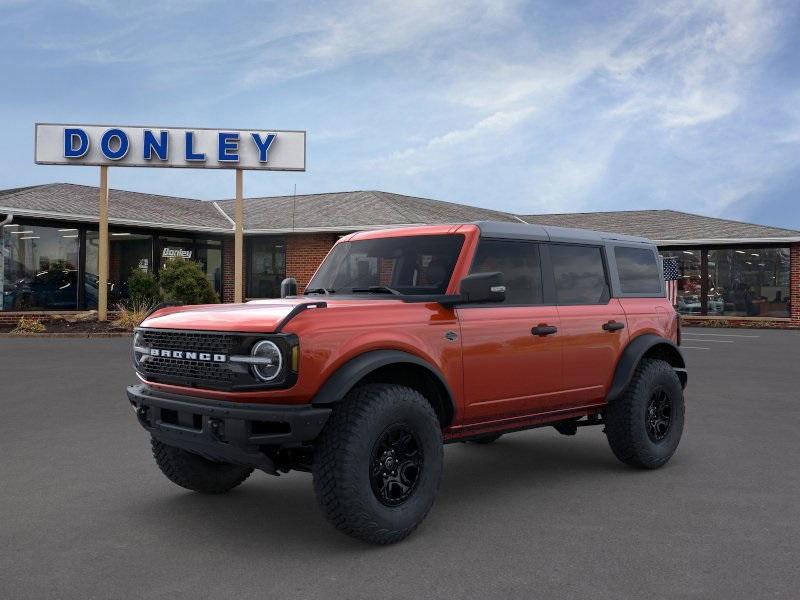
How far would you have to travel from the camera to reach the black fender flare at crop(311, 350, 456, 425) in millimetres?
4211

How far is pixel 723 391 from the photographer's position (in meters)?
10.9

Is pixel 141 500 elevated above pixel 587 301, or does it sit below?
below

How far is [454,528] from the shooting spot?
4762 millimetres

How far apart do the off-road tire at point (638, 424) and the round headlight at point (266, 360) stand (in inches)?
124

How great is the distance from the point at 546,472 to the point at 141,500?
3.15 metres

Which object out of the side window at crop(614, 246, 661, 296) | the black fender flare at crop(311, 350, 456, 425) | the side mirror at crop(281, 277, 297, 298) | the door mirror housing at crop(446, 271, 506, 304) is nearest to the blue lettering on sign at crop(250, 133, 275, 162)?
the side mirror at crop(281, 277, 297, 298)

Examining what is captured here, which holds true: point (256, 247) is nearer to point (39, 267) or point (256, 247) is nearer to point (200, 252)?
point (200, 252)

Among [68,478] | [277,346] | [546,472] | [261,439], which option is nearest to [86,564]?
[261,439]

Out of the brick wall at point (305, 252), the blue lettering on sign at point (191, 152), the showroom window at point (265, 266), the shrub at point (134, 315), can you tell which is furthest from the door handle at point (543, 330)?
the showroom window at point (265, 266)

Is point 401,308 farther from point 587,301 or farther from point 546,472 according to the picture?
point 546,472

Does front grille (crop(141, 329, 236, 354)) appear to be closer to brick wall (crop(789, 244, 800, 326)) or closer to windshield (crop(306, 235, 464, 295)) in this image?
windshield (crop(306, 235, 464, 295))

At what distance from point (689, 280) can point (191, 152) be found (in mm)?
19012

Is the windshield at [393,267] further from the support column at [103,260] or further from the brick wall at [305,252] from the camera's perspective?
the brick wall at [305,252]

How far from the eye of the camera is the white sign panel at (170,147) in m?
23.3
